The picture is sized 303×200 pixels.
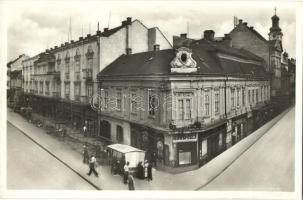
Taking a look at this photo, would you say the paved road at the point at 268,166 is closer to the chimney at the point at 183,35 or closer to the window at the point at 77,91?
the chimney at the point at 183,35

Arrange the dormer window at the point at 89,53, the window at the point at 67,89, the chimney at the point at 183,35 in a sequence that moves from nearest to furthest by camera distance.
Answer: the chimney at the point at 183,35 < the dormer window at the point at 89,53 < the window at the point at 67,89

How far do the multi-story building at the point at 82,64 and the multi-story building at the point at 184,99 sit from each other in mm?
152

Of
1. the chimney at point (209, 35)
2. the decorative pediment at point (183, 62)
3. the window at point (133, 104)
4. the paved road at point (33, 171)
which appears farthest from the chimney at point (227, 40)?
the paved road at point (33, 171)

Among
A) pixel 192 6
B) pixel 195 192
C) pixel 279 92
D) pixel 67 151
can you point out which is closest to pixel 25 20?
pixel 67 151

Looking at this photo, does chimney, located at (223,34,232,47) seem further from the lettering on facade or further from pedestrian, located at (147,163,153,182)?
pedestrian, located at (147,163,153,182)

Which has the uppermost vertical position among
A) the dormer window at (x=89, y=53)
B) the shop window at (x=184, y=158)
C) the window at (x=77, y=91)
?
the dormer window at (x=89, y=53)

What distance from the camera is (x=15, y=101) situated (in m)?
5.45

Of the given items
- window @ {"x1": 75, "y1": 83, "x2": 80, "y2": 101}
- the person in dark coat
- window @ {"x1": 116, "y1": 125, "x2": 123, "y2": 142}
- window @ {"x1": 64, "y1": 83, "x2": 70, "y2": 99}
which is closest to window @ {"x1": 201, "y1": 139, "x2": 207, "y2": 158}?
the person in dark coat

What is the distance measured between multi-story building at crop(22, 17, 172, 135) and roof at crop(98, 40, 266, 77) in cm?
15

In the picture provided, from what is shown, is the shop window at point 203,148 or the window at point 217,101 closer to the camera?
the shop window at point 203,148

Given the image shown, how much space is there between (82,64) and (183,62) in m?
1.67

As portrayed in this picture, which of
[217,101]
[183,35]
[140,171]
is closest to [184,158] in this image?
[140,171]

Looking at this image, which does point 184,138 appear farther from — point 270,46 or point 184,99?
point 270,46

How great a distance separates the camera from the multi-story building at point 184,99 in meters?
5.00
